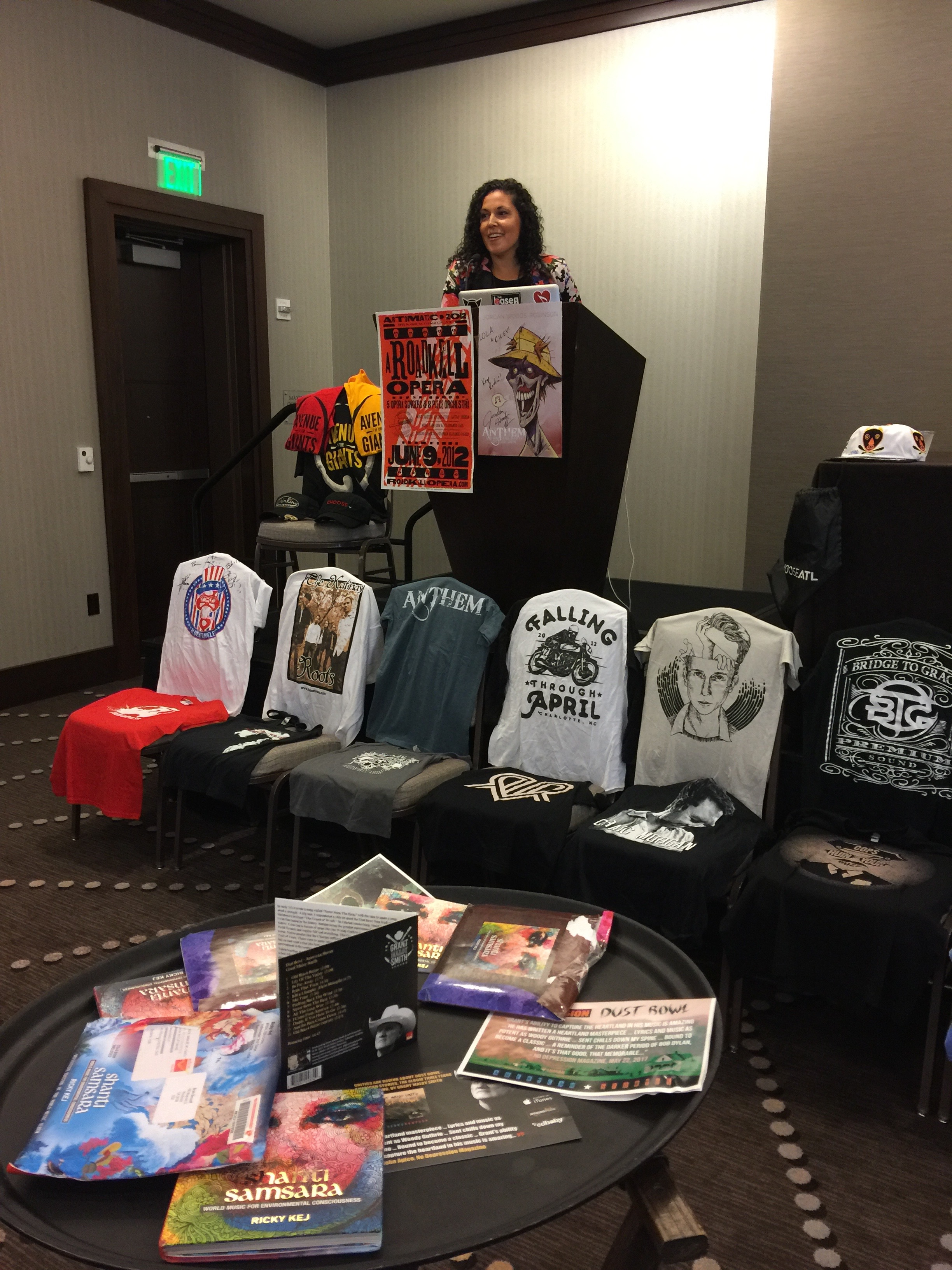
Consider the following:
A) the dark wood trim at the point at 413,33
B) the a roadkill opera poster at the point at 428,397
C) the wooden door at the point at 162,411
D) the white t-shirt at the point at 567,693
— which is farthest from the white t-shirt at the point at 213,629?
the dark wood trim at the point at 413,33

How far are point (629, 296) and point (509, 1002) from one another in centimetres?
449

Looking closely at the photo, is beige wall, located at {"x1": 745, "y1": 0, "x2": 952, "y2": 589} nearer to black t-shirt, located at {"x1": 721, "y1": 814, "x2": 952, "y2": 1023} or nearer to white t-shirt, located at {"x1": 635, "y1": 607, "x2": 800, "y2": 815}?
white t-shirt, located at {"x1": 635, "y1": 607, "x2": 800, "y2": 815}

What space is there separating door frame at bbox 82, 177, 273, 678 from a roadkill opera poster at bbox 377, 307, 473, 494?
2286mm

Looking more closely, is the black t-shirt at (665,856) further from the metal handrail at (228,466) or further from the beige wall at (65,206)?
the beige wall at (65,206)

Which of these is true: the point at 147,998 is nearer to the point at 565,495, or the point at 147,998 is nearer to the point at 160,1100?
the point at 160,1100

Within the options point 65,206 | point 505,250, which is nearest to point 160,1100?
point 505,250

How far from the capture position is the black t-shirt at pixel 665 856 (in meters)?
2.33

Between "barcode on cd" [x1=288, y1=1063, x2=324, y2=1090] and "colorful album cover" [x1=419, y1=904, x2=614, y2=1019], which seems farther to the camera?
"colorful album cover" [x1=419, y1=904, x2=614, y2=1019]

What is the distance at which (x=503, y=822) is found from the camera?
260 cm

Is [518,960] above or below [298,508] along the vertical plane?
below

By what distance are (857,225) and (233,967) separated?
369cm

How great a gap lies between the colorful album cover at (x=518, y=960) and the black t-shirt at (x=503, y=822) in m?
0.80

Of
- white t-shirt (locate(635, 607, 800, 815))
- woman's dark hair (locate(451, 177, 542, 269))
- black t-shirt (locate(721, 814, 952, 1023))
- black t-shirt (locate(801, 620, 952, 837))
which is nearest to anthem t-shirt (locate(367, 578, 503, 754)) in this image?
white t-shirt (locate(635, 607, 800, 815))

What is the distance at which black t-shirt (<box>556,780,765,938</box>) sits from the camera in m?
2.33
